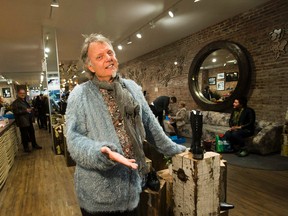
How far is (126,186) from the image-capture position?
1.06 meters

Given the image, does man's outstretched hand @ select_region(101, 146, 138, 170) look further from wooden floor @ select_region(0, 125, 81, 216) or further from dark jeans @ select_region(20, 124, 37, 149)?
dark jeans @ select_region(20, 124, 37, 149)

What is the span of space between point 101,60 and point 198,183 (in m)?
1.05

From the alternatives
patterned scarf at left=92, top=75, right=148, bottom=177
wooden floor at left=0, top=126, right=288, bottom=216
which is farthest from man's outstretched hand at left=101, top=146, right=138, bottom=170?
wooden floor at left=0, top=126, right=288, bottom=216

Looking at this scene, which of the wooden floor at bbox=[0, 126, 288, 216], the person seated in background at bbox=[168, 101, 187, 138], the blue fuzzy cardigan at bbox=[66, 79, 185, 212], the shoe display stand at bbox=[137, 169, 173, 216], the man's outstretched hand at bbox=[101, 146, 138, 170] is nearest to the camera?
the man's outstretched hand at bbox=[101, 146, 138, 170]

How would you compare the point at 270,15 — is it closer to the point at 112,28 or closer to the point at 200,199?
the point at 112,28

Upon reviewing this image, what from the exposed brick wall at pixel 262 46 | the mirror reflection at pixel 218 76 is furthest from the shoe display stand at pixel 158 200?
the mirror reflection at pixel 218 76

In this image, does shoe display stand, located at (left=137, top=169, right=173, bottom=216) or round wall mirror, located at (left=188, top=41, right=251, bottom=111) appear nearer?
shoe display stand, located at (left=137, top=169, right=173, bottom=216)

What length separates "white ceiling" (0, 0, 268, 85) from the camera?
431cm

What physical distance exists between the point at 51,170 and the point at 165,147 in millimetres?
3592

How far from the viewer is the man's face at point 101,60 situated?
44.0 inches

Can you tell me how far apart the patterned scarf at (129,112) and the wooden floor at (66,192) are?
1.95m

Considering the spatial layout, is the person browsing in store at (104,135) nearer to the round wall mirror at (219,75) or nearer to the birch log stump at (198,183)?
the birch log stump at (198,183)

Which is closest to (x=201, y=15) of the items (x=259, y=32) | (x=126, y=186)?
(x=259, y=32)

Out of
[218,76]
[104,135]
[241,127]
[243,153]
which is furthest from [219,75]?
[104,135]
